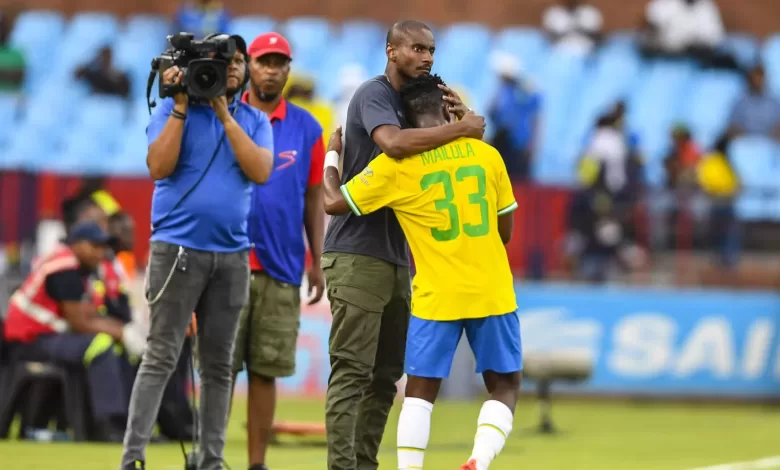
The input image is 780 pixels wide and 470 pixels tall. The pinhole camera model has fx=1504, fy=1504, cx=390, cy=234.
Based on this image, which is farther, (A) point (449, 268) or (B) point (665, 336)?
(B) point (665, 336)

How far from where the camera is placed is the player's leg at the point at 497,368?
7164 mm

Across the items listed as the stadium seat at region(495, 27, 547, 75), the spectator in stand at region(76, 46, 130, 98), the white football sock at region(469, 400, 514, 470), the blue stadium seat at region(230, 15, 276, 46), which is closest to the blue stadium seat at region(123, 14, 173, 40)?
the blue stadium seat at region(230, 15, 276, 46)

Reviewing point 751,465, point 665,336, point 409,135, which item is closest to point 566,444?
point 751,465

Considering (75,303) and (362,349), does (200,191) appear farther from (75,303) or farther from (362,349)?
(75,303)

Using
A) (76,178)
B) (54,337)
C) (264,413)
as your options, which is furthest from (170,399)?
(76,178)

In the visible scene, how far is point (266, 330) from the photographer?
8703 mm

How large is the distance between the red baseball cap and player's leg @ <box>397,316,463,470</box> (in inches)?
90.0

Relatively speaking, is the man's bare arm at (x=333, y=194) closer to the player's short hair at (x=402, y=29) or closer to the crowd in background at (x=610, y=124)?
the player's short hair at (x=402, y=29)

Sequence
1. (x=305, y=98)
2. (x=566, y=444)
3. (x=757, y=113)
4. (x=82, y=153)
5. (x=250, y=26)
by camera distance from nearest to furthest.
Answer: (x=566, y=444), (x=305, y=98), (x=757, y=113), (x=82, y=153), (x=250, y=26)

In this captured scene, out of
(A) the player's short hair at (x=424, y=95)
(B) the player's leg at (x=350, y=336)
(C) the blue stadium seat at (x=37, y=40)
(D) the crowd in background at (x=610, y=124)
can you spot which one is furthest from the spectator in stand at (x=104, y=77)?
(A) the player's short hair at (x=424, y=95)

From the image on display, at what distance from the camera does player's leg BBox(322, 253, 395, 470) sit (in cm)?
732

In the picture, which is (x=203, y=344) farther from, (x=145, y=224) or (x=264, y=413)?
(x=145, y=224)

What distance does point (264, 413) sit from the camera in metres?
8.71

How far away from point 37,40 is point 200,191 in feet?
56.4
